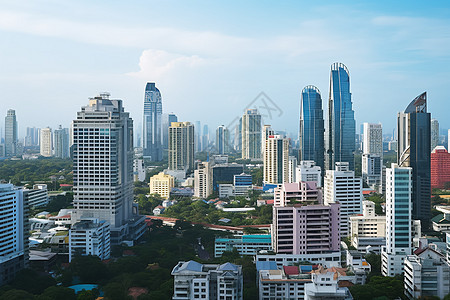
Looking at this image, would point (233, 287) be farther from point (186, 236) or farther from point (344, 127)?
point (344, 127)

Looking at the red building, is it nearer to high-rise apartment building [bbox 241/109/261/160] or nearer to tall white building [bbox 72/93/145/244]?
high-rise apartment building [bbox 241/109/261/160]

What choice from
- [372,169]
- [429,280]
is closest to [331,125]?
[372,169]

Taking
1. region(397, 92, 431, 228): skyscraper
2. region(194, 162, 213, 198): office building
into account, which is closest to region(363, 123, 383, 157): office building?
region(194, 162, 213, 198): office building

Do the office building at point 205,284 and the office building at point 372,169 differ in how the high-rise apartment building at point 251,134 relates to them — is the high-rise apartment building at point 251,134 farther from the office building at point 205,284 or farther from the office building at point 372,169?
the office building at point 205,284

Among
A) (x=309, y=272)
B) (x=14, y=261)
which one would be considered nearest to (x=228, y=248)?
(x=309, y=272)

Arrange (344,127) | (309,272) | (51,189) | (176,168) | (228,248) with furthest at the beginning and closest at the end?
(176,168) < (344,127) < (51,189) < (228,248) < (309,272)

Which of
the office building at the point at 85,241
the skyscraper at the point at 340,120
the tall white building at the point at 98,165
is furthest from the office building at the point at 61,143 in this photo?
the office building at the point at 85,241
